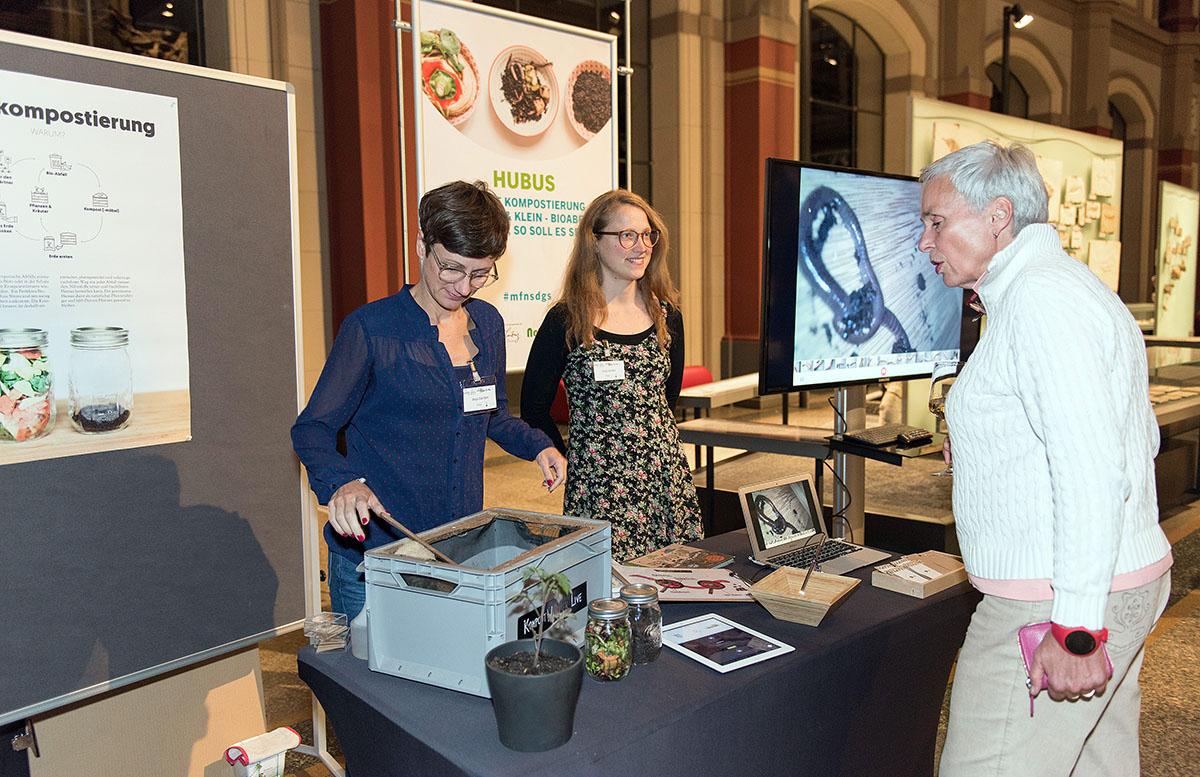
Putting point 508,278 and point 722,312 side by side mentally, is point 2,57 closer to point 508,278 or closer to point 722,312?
point 508,278

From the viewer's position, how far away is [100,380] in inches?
76.7

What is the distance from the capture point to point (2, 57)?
175 centimetres

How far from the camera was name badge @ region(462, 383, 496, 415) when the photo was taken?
5.98ft

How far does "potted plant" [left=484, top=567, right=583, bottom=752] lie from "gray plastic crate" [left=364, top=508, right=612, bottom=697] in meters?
0.06

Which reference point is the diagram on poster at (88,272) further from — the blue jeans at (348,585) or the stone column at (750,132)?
the stone column at (750,132)

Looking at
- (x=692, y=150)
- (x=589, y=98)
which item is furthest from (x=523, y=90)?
(x=692, y=150)

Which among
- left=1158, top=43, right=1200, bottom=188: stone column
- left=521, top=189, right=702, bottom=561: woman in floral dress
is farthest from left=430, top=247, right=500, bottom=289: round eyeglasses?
left=1158, top=43, right=1200, bottom=188: stone column

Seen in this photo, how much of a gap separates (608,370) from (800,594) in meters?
0.82

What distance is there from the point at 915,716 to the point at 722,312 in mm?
6815

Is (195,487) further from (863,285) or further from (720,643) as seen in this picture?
(863,285)

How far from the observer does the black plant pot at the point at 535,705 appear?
3.68 ft

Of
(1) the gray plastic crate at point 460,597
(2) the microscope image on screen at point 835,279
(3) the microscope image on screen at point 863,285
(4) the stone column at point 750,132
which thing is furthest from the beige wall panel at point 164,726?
(4) the stone column at point 750,132

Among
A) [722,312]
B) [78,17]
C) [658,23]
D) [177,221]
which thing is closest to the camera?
[177,221]

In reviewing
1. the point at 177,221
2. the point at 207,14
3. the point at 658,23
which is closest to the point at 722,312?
the point at 658,23
